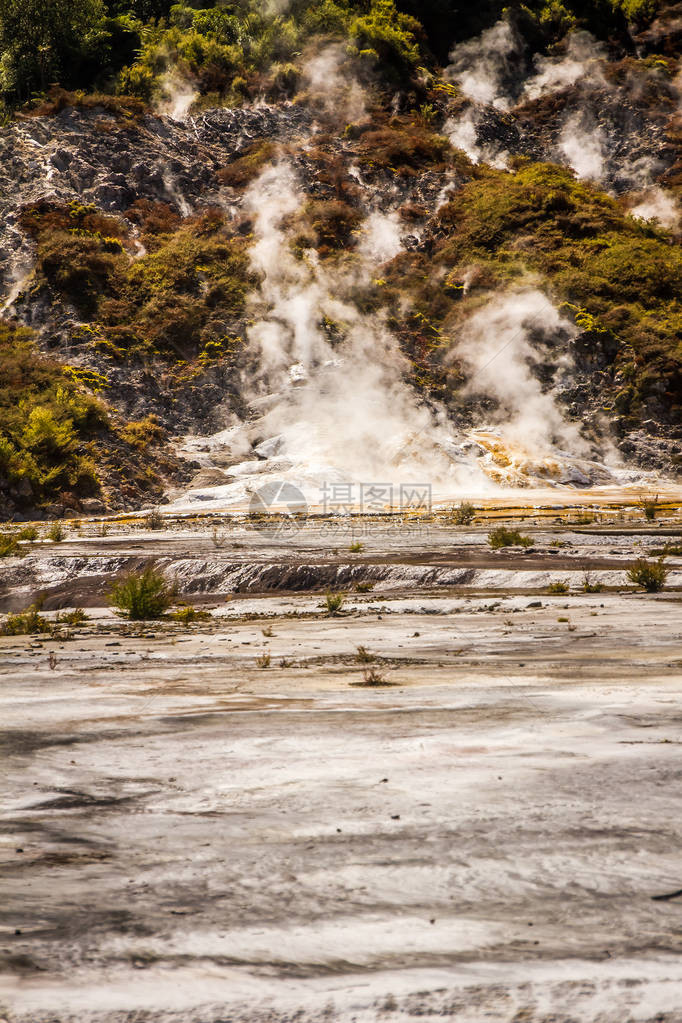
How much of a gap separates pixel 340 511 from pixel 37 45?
165 ft

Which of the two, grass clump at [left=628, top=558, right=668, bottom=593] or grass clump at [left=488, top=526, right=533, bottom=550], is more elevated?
grass clump at [left=488, top=526, right=533, bottom=550]

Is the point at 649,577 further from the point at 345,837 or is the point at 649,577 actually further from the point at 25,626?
the point at 345,837

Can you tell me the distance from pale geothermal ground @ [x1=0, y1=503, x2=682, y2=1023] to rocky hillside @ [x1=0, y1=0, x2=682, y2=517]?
3270cm

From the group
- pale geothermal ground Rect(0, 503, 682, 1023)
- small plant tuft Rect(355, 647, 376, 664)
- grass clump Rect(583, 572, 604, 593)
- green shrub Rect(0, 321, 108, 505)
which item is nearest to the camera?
pale geothermal ground Rect(0, 503, 682, 1023)

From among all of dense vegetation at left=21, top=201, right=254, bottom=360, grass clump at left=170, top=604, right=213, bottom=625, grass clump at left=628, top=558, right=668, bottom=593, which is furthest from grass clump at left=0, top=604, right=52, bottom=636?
dense vegetation at left=21, top=201, right=254, bottom=360

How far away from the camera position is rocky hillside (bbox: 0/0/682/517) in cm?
4569

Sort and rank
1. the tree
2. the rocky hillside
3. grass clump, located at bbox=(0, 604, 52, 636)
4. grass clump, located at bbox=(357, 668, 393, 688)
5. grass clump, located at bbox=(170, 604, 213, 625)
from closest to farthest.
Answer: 1. grass clump, located at bbox=(357, 668, 393, 688)
2. grass clump, located at bbox=(0, 604, 52, 636)
3. grass clump, located at bbox=(170, 604, 213, 625)
4. the rocky hillside
5. the tree

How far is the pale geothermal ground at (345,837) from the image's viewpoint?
2316 mm

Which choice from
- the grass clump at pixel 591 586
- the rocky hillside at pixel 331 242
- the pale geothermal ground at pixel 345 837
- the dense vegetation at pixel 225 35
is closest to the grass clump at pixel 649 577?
the grass clump at pixel 591 586

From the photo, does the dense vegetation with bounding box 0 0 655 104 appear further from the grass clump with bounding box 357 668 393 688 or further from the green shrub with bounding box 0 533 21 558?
the grass clump with bounding box 357 668 393 688

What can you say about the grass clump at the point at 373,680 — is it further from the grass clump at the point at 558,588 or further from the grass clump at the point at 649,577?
the grass clump at the point at 649,577

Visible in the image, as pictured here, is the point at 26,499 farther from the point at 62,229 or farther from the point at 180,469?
the point at 62,229

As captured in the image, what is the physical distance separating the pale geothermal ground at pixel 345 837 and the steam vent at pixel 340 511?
0.02 m

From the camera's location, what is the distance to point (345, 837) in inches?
135
